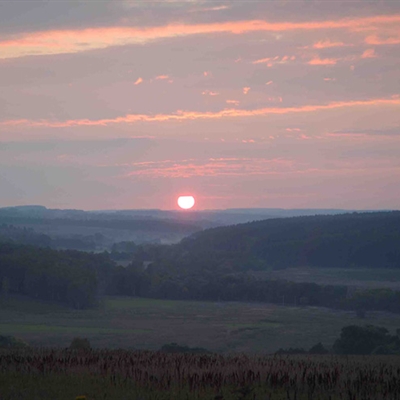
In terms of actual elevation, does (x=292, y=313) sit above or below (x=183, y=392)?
below

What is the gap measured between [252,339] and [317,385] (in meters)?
48.6

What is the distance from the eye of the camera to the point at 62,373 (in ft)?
51.9

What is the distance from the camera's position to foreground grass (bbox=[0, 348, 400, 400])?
44.1 feet

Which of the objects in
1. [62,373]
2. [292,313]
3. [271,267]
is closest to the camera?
[62,373]

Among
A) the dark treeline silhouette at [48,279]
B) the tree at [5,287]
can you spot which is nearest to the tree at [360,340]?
the dark treeline silhouette at [48,279]

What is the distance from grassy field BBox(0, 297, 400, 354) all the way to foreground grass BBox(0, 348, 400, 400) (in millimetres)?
29772

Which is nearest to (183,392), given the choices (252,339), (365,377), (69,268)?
(365,377)

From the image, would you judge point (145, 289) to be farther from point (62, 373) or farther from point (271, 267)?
point (62, 373)

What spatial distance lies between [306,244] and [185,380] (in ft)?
496

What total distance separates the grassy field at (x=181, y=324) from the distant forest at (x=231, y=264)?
13.4 feet

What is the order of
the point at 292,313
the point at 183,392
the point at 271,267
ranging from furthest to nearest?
1. the point at 271,267
2. the point at 292,313
3. the point at 183,392

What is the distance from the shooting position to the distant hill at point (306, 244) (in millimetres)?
148250

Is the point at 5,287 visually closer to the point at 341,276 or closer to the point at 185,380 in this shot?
the point at 341,276

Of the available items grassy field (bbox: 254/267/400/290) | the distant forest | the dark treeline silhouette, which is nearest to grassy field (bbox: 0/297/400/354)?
the dark treeline silhouette
